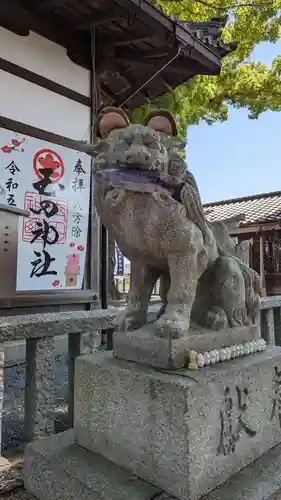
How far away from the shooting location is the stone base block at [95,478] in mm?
1169

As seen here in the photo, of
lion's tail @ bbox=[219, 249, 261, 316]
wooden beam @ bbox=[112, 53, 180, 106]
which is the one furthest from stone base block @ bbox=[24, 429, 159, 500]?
wooden beam @ bbox=[112, 53, 180, 106]

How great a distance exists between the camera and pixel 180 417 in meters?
1.14

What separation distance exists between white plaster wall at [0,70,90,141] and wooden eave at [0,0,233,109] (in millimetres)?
591

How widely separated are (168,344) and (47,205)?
10.3ft

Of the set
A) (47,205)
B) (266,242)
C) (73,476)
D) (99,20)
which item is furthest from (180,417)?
(266,242)

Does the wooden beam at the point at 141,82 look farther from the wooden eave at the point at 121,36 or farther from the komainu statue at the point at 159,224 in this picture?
the komainu statue at the point at 159,224

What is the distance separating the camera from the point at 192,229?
1.35 metres

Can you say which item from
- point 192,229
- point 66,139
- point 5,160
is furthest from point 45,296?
point 192,229

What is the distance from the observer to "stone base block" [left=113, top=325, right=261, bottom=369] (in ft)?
4.21

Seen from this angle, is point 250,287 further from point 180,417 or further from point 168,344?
point 180,417

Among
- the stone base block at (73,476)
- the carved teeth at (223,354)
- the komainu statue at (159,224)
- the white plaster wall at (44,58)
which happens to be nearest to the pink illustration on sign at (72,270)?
the white plaster wall at (44,58)

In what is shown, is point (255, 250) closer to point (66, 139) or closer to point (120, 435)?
point (66, 139)

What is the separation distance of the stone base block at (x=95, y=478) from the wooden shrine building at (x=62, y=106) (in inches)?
82.9

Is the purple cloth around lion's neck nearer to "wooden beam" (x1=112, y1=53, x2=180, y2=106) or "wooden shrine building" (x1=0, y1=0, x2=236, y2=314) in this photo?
"wooden shrine building" (x1=0, y1=0, x2=236, y2=314)
